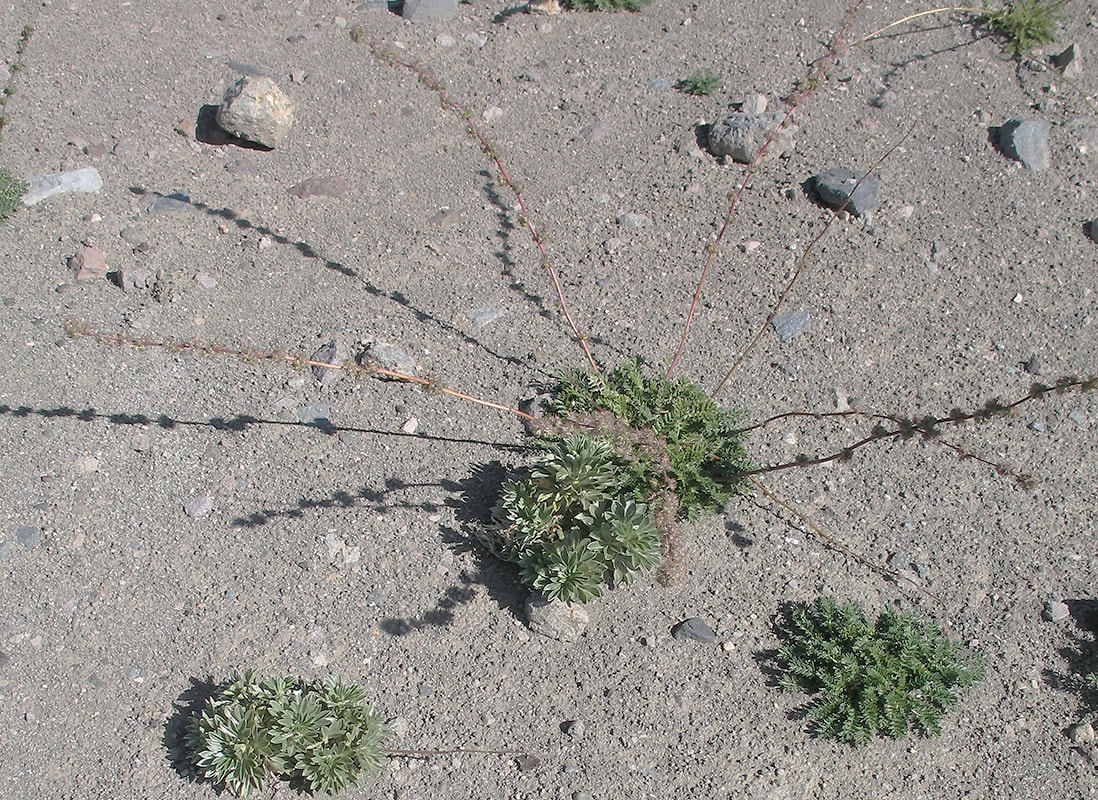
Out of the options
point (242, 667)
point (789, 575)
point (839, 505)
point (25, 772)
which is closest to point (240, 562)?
point (242, 667)

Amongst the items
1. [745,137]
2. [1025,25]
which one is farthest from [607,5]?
[1025,25]

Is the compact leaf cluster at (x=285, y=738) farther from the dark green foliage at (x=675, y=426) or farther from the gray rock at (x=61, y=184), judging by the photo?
the gray rock at (x=61, y=184)

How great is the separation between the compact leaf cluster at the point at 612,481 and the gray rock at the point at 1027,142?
102 inches

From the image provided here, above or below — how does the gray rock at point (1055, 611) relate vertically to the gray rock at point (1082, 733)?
above

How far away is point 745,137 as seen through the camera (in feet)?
17.3

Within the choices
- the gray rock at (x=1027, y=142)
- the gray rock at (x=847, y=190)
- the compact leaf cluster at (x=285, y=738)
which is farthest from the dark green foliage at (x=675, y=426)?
the gray rock at (x=1027, y=142)

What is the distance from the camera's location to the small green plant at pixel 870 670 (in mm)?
3438

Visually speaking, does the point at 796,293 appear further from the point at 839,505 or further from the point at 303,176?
the point at 303,176

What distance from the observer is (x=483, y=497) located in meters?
4.03

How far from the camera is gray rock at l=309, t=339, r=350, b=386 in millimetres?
4414

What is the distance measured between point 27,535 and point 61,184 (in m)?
2.19

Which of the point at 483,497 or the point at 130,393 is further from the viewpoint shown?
the point at 130,393

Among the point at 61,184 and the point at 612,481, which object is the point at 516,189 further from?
the point at 61,184

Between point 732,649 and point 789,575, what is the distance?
42cm
